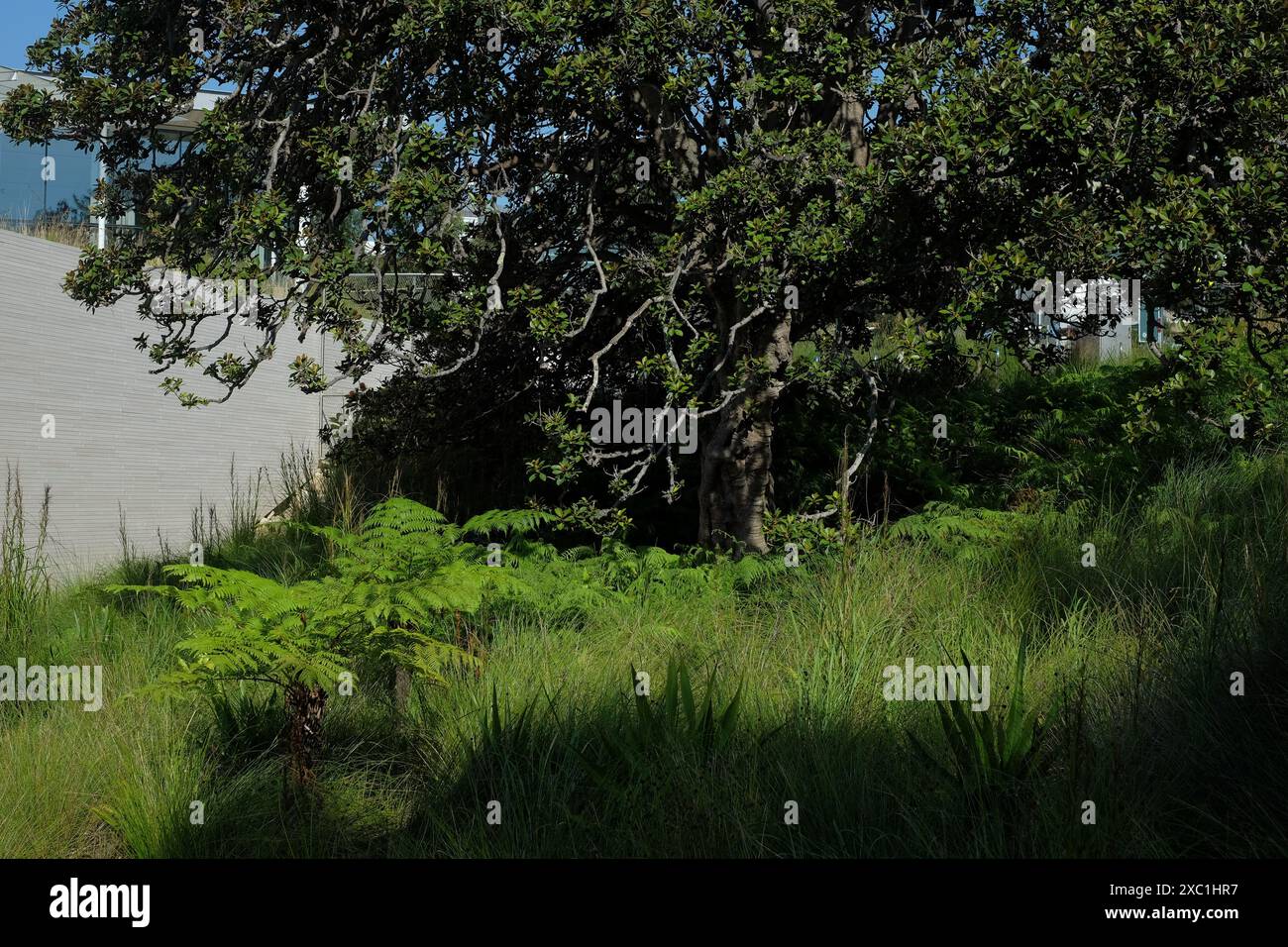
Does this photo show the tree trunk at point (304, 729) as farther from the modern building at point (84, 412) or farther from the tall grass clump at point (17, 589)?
the modern building at point (84, 412)

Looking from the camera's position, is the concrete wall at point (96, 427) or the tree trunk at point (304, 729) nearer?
the tree trunk at point (304, 729)

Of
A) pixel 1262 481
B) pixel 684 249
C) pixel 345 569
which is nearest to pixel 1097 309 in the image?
pixel 1262 481

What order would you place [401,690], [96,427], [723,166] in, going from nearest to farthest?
[401,690] → [723,166] → [96,427]

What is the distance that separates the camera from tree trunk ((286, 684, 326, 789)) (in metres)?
4.69

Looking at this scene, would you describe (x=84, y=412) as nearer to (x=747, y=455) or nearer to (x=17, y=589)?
(x=17, y=589)

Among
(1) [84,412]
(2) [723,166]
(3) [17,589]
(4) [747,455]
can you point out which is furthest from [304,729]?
(1) [84,412]

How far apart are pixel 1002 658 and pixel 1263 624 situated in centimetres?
110

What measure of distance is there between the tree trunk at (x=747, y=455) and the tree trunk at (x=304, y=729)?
374 cm

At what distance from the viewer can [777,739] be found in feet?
14.5

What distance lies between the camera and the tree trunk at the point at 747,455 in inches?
312

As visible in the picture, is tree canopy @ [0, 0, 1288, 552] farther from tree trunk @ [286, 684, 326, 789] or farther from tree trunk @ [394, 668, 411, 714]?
tree trunk @ [286, 684, 326, 789]

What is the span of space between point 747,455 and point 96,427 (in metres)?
7.58

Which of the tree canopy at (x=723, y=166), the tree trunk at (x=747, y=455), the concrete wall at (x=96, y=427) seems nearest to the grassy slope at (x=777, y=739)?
the tree canopy at (x=723, y=166)

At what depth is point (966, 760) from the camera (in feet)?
13.5
